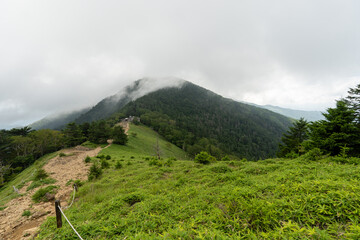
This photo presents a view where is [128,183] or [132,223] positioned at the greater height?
[132,223]

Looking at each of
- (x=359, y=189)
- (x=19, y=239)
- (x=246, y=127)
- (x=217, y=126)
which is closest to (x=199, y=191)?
(x=359, y=189)

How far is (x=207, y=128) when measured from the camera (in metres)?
132

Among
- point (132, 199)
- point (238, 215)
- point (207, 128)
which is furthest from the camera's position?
point (207, 128)

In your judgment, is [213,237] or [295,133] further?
[295,133]

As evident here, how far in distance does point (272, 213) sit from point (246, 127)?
165m

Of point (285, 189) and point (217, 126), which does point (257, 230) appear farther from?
point (217, 126)

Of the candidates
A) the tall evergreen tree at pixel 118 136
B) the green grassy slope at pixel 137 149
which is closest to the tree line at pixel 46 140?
the tall evergreen tree at pixel 118 136

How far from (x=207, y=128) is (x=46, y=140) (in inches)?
4502

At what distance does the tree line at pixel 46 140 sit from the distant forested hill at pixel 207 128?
41.8m

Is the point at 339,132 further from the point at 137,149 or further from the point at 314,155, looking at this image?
the point at 137,149

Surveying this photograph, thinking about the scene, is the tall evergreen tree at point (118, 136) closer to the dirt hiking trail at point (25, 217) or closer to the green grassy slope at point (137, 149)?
the green grassy slope at point (137, 149)

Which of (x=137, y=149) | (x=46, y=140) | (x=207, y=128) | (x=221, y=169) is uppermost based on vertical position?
(x=221, y=169)

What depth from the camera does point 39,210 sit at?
23.8 ft

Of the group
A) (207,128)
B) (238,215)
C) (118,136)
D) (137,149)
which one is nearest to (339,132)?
(238,215)
